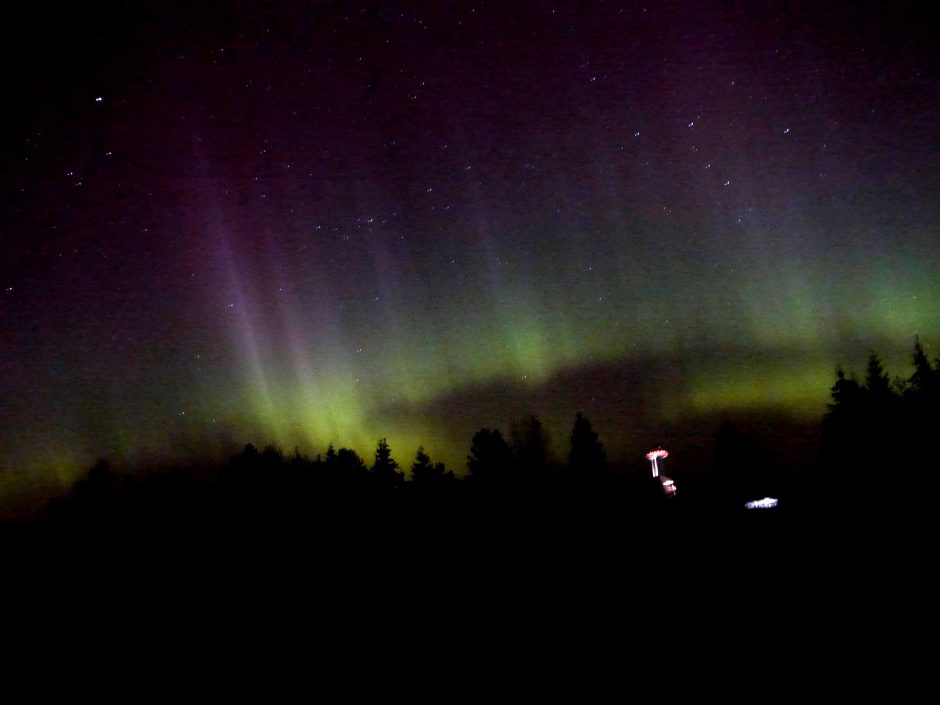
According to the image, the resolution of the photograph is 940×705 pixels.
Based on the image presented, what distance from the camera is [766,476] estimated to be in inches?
1706

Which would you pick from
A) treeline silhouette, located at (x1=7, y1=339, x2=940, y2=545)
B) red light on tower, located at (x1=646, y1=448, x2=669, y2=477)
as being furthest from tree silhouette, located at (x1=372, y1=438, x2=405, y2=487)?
red light on tower, located at (x1=646, y1=448, x2=669, y2=477)

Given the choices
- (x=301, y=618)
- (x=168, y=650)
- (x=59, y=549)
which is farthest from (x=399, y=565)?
(x=59, y=549)

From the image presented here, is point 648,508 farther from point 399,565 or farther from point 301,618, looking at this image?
point 301,618

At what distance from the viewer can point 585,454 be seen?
47469mm

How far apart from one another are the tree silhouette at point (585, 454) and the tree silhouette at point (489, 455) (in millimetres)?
5412

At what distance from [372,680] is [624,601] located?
519 cm

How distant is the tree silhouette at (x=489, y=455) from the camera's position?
48031 millimetres

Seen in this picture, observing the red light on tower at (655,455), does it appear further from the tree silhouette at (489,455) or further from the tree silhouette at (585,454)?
the tree silhouette at (489,455)

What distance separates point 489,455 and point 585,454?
7.85 meters

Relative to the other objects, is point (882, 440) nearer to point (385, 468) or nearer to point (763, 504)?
point (763, 504)

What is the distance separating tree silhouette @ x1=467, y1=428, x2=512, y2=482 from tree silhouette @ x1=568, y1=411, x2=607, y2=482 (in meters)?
5.41

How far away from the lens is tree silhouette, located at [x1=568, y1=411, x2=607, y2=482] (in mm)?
45906

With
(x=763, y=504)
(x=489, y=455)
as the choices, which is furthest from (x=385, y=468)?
(x=763, y=504)

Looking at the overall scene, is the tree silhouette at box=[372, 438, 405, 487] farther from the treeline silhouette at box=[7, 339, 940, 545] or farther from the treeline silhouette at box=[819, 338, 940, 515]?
the treeline silhouette at box=[819, 338, 940, 515]
